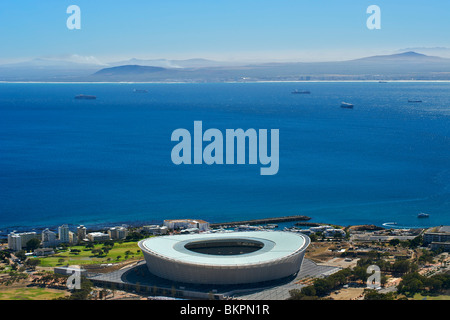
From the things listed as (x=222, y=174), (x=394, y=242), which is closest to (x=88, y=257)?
(x=394, y=242)

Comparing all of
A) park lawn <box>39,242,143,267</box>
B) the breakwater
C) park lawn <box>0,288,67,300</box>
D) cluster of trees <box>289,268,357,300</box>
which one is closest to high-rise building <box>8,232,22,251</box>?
park lawn <box>39,242,143,267</box>

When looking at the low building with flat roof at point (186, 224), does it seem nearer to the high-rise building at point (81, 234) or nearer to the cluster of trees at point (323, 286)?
the high-rise building at point (81, 234)

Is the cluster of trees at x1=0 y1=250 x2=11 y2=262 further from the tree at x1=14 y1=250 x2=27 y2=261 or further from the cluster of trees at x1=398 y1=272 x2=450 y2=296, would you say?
the cluster of trees at x1=398 y1=272 x2=450 y2=296

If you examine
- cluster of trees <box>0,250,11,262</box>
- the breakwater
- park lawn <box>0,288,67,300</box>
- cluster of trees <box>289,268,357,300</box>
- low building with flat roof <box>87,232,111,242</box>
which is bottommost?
the breakwater

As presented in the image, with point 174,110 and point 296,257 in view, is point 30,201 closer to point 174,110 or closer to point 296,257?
point 296,257

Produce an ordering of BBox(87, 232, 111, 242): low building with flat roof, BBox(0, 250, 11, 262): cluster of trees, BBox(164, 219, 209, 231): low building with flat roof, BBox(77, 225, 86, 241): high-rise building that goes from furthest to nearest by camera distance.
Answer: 1. BBox(164, 219, 209, 231): low building with flat roof
2. BBox(77, 225, 86, 241): high-rise building
3. BBox(87, 232, 111, 242): low building with flat roof
4. BBox(0, 250, 11, 262): cluster of trees

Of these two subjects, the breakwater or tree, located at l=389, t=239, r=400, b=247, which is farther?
the breakwater

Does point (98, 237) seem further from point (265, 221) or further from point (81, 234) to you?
point (265, 221)
